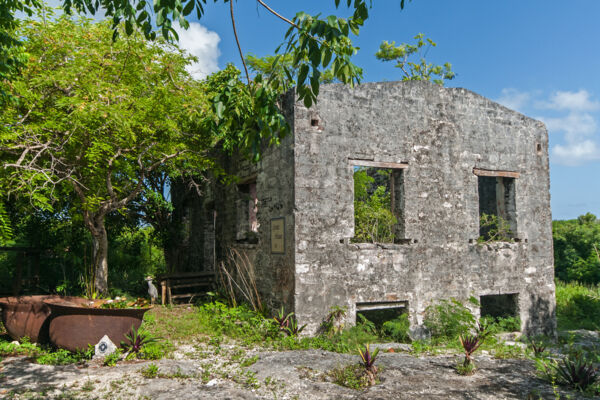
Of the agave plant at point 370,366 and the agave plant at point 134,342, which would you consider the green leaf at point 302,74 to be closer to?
the agave plant at point 370,366

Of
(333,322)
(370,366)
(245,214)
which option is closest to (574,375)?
(370,366)

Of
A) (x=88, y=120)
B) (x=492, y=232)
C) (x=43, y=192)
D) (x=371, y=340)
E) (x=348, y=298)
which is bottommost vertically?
(x=371, y=340)

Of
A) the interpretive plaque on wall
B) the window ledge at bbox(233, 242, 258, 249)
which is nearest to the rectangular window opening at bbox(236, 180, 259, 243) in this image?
the window ledge at bbox(233, 242, 258, 249)

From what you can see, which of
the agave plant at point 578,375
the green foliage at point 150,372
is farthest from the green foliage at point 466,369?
the green foliage at point 150,372

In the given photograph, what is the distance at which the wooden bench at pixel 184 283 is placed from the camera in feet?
33.0


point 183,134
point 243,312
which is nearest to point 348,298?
point 243,312

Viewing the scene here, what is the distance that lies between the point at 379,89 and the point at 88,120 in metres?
5.25

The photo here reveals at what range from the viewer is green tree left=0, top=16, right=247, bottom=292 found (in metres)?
7.39

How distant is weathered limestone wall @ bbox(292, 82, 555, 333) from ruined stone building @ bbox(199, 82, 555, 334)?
0.07ft

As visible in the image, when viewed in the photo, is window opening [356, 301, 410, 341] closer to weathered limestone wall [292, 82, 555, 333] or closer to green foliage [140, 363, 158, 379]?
weathered limestone wall [292, 82, 555, 333]

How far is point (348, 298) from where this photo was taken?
771 centimetres

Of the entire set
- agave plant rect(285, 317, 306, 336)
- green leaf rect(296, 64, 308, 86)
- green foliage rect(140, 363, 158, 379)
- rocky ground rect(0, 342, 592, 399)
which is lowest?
rocky ground rect(0, 342, 592, 399)

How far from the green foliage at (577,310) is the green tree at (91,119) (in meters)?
11.6

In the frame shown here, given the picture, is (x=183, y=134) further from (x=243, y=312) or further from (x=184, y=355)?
(x=184, y=355)
